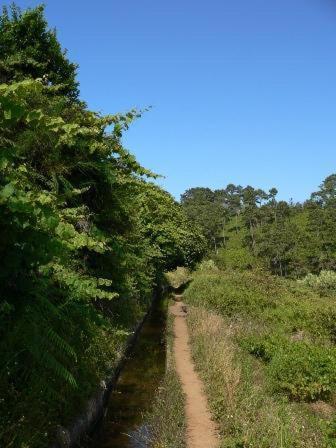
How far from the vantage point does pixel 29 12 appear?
1486cm

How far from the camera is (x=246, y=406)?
28.7 feet

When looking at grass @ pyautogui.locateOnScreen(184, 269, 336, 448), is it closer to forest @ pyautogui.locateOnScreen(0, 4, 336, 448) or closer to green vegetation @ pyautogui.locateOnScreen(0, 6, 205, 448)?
forest @ pyautogui.locateOnScreen(0, 4, 336, 448)

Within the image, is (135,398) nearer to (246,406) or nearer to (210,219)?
(246,406)

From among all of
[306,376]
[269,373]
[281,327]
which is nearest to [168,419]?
[269,373]

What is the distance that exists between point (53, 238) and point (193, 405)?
6774 millimetres

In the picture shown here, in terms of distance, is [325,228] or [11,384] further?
[325,228]

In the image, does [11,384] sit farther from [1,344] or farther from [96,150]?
[96,150]

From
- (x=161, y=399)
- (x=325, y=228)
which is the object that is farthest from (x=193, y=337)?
(x=325, y=228)

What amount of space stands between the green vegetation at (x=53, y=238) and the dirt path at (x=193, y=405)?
197 cm

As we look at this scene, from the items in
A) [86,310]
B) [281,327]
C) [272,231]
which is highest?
[272,231]

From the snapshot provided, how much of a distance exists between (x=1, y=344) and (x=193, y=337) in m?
12.2

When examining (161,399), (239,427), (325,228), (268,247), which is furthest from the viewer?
(268,247)

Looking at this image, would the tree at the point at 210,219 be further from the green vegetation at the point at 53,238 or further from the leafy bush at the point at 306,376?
the leafy bush at the point at 306,376

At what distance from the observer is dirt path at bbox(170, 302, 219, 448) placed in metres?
8.50
